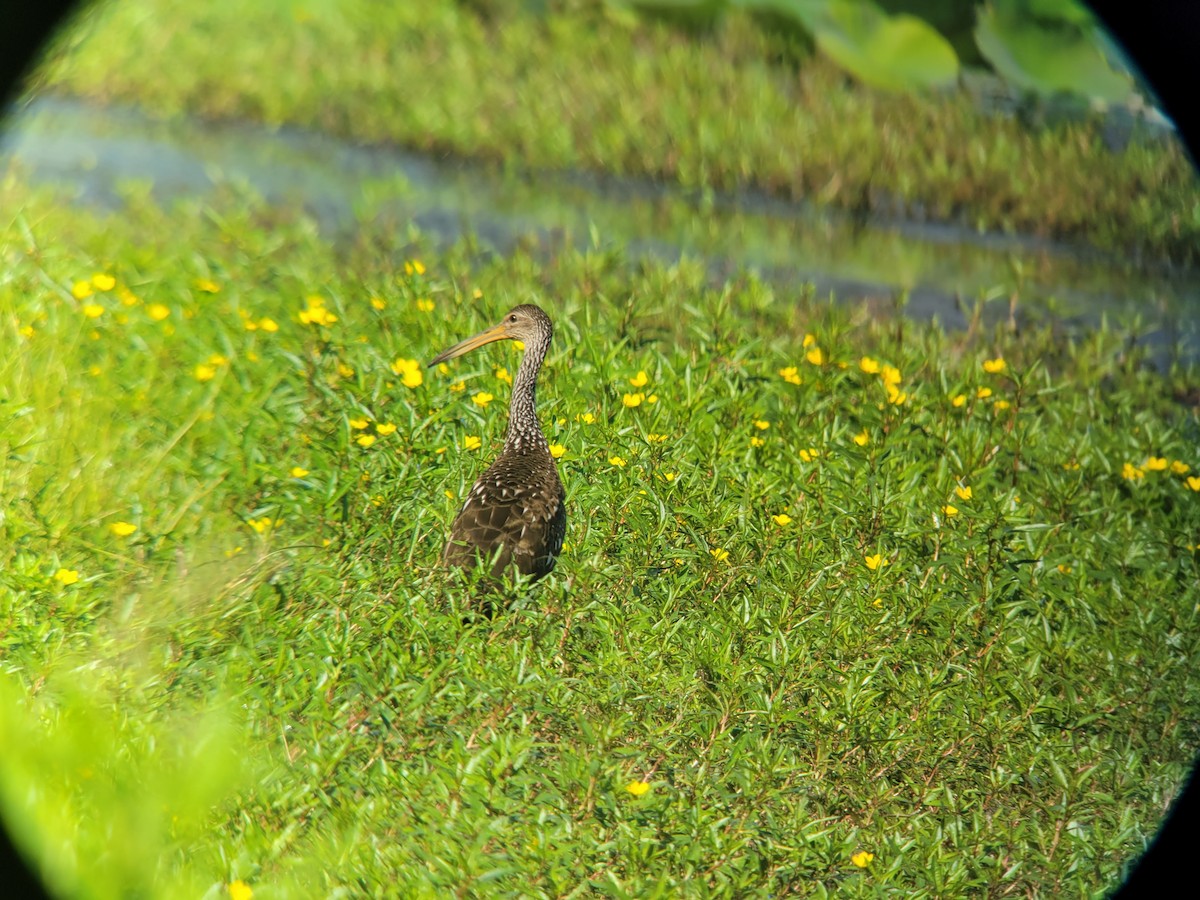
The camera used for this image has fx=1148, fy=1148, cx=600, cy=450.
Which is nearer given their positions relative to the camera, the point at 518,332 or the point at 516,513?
the point at 516,513

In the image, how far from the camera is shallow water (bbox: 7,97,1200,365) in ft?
10.4

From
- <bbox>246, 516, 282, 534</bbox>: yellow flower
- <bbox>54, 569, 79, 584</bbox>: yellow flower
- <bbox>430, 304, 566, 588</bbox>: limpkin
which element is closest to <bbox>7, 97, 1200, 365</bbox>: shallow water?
<bbox>430, 304, 566, 588</bbox>: limpkin

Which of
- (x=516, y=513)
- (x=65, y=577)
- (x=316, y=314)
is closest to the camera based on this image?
(x=516, y=513)

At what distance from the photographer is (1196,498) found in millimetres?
3053

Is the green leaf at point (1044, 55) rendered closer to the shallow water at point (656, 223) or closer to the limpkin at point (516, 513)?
the shallow water at point (656, 223)

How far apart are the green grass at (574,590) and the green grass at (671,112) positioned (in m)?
0.37

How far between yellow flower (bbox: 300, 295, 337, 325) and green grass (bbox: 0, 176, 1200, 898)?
3cm

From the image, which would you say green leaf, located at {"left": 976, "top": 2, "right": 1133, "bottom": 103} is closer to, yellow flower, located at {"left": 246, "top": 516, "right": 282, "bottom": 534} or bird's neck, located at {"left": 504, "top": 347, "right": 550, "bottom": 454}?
bird's neck, located at {"left": 504, "top": 347, "right": 550, "bottom": 454}

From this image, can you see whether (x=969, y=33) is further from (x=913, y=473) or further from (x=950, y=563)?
(x=950, y=563)

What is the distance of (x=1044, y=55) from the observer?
3082 mm

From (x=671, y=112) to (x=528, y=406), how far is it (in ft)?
3.29

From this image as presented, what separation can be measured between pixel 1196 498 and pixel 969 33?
4.60 ft

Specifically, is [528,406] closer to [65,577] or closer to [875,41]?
[65,577]

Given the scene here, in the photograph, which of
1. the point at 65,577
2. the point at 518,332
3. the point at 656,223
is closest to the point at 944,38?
the point at 656,223
